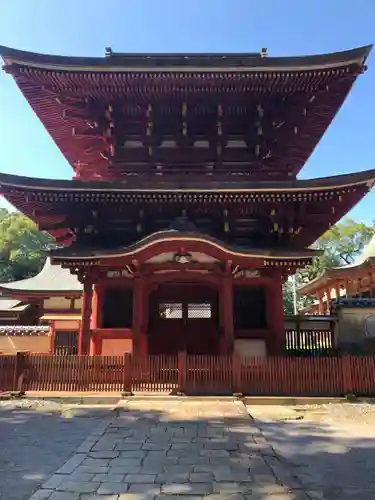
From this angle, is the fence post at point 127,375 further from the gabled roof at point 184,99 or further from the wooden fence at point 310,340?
the gabled roof at point 184,99

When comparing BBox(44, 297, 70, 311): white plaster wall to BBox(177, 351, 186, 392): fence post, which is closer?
BBox(177, 351, 186, 392): fence post

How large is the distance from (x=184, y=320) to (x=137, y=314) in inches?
94.1

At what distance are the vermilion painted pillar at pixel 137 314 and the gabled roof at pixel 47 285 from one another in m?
9.54

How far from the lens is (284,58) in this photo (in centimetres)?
1173

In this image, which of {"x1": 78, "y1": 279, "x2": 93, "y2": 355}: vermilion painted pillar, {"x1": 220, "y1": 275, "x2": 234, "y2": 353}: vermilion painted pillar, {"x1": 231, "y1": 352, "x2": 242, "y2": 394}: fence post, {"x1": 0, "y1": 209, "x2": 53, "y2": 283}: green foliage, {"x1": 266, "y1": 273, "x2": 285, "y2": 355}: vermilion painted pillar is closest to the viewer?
{"x1": 231, "y1": 352, "x2": 242, "y2": 394}: fence post

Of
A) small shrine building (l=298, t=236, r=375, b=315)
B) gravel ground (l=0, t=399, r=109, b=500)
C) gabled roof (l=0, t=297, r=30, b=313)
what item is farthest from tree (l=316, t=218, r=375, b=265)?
gravel ground (l=0, t=399, r=109, b=500)

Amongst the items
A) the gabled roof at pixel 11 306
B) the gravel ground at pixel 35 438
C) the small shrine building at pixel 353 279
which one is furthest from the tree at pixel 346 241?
the gravel ground at pixel 35 438

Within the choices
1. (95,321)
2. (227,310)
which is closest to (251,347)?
(227,310)

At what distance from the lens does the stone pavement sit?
15.7 ft

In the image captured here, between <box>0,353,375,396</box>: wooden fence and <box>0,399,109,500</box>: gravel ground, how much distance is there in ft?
3.33

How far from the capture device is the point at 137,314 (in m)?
11.8

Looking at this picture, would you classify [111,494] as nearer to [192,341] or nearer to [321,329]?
[192,341]

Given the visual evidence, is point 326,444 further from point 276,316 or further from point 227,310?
point 276,316

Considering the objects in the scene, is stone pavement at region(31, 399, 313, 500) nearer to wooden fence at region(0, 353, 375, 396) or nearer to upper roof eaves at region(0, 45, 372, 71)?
wooden fence at region(0, 353, 375, 396)
